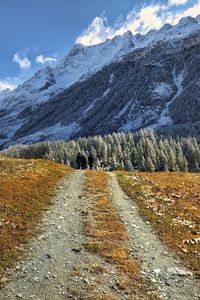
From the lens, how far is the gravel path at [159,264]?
2173 cm

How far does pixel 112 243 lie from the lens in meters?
27.4

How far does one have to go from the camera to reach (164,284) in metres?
22.3

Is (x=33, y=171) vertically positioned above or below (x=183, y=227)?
above

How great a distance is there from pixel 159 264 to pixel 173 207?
1323cm

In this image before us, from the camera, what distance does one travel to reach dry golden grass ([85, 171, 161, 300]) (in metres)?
21.7

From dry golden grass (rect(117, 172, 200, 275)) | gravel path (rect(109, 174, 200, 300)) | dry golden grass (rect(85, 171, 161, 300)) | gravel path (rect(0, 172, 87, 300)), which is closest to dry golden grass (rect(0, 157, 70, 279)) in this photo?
gravel path (rect(0, 172, 87, 300))

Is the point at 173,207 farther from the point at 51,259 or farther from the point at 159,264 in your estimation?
the point at 51,259


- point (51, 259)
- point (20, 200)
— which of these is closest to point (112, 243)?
point (51, 259)

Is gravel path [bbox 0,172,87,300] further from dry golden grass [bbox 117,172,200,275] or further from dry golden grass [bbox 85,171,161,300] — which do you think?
dry golden grass [bbox 117,172,200,275]

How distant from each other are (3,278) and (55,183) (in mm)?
24948

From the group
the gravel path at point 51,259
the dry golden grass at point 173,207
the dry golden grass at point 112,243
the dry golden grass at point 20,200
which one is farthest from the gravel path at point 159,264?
the dry golden grass at point 20,200

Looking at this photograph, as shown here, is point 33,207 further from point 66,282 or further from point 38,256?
point 66,282

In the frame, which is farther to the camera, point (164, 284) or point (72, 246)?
point (72, 246)

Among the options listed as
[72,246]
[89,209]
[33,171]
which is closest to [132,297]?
[72,246]
